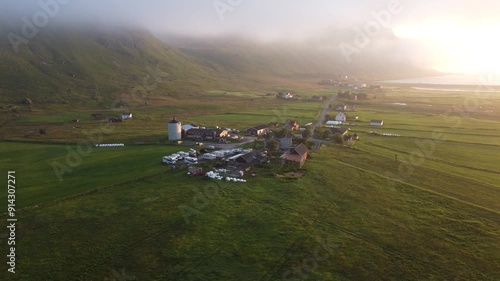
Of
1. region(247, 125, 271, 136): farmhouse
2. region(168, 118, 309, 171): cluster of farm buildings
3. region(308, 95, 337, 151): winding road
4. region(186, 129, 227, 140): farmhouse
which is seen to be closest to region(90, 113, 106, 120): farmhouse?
region(168, 118, 309, 171): cluster of farm buildings

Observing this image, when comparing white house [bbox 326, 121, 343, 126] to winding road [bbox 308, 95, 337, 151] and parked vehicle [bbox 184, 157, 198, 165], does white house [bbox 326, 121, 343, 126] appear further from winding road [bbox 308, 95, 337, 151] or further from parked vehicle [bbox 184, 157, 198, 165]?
parked vehicle [bbox 184, 157, 198, 165]

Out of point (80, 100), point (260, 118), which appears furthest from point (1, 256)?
point (80, 100)

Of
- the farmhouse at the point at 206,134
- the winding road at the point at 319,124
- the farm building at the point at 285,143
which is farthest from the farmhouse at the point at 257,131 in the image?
the farm building at the point at 285,143

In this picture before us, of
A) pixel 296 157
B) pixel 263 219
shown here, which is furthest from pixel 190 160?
pixel 263 219

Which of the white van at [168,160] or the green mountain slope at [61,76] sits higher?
the green mountain slope at [61,76]

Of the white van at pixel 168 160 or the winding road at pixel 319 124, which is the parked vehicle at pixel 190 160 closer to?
the white van at pixel 168 160

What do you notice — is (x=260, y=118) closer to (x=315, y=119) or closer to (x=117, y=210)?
(x=315, y=119)
